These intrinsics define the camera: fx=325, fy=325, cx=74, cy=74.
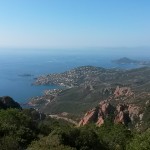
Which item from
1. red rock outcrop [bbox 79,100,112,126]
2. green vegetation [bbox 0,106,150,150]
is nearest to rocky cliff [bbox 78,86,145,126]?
red rock outcrop [bbox 79,100,112,126]

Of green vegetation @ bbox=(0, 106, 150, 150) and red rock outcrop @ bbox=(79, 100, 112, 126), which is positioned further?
red rock outcrop @ bbox=(79, 100, 112, 126)

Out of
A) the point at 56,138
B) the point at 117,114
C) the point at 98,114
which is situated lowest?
the point at 98,114

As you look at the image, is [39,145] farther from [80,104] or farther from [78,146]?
[80,104]

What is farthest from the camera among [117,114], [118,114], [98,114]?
[98,114]

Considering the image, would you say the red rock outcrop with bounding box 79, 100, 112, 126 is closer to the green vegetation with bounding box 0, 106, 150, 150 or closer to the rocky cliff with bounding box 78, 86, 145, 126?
the rocky cliff with bounding box 78, 86, 145, 126

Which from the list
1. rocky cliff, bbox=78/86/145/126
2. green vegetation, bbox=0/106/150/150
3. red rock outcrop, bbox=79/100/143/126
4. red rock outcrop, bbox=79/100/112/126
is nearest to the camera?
green vegetation, bbox=0/106/150/150

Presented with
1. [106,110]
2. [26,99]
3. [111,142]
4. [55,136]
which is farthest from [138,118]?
[26,99]

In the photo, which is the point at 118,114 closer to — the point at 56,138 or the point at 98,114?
the point at 98,114

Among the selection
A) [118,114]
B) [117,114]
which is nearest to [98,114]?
[117,114]

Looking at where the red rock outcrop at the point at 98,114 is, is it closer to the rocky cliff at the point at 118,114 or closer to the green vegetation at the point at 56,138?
the rocky cliff at the point at 118,114

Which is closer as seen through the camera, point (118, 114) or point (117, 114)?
point (118, 114)

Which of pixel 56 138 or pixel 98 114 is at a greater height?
pixel 56 138
